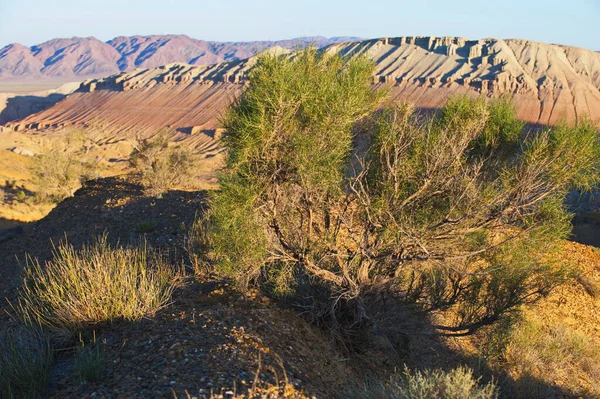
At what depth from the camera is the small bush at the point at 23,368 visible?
4.92 meters

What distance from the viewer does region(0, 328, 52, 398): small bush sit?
16.2 feet

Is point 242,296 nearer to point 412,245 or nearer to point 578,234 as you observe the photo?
point 412,245

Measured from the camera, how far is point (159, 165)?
66.5 ft

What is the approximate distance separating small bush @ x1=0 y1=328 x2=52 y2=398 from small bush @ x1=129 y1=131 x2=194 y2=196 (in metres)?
10.5

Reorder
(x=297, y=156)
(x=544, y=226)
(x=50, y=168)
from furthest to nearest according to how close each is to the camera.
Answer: (x=50, y=168)
(x=544, y=226)
(x=297, y=156)

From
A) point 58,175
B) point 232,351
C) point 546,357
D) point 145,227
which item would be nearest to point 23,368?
point 232,351

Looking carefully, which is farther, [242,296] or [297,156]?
[242,296]

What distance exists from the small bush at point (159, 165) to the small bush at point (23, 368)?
415 inches

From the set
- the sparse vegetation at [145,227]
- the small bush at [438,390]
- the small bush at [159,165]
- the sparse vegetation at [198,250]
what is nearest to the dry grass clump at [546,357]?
the small bush at [438,390]

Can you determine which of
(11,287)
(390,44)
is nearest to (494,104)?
(11,287)

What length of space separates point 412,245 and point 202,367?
396 cm

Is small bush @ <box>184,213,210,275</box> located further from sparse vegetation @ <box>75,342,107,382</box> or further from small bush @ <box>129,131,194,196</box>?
small bush @ <box>129,131,194,196</box>

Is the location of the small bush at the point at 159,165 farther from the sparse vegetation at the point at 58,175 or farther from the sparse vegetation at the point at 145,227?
the sparse vegetation at the point at 58,175

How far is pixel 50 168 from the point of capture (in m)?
26.1
